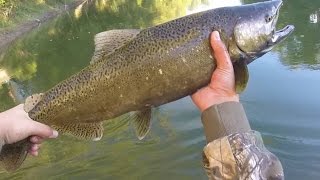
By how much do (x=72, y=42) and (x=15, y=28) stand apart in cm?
754

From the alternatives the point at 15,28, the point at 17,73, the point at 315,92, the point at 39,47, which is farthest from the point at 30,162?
the point at 15,28

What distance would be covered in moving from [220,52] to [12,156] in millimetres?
1904

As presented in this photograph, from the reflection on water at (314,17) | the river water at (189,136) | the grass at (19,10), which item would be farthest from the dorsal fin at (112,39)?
the grass at (19,10)

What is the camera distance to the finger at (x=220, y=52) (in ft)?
11.0

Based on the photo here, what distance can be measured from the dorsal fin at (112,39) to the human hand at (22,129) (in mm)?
835

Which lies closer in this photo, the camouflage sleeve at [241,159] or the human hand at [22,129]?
the camouflage sleeve at [241,159]

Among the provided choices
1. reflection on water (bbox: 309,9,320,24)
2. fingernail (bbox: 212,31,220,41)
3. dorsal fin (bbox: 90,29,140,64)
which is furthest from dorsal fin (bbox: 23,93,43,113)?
reflection on water (bbox: 309,9,320,24)

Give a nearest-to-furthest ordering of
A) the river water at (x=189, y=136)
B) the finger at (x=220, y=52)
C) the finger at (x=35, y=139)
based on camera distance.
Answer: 1. the finger at (x=220, y=52)
2. the finger at (x=35, y=139)
3. the river water at (x=189, y=136)

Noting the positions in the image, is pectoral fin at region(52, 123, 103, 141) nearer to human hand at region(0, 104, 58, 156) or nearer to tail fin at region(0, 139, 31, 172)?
human hand at region(0, 104, 58, 156)

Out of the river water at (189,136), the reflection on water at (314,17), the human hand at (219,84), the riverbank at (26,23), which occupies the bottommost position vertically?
the riverbank at (26,23)

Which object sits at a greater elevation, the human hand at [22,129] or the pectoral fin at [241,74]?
the pectoral fin at [241,74]

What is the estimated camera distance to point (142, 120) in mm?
3707

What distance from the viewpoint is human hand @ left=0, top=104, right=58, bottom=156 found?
3965 mm

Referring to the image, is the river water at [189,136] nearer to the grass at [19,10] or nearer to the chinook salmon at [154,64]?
the chinook salmon at [154,64]
